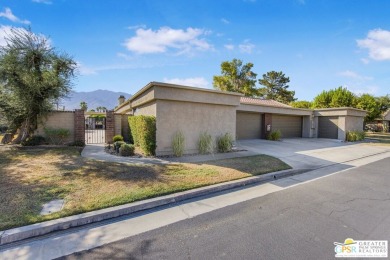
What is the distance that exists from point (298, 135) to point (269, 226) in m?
20.0

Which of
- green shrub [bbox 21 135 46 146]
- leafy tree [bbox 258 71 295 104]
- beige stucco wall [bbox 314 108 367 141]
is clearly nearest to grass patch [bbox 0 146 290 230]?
green shrub [bbox 21 135 46 146]

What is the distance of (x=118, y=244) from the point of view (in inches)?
125

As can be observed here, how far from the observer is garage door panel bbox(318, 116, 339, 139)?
20.3 meters

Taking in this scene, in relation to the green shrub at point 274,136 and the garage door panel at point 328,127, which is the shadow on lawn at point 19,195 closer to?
the green shrub at point 274,136

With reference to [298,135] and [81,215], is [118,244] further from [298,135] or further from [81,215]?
[298,135]

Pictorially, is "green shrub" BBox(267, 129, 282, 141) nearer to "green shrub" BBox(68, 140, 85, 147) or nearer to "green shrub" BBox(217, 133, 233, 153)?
"green shrub" BBox(217, 133, 233, 153)

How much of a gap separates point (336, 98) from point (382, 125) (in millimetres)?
20124

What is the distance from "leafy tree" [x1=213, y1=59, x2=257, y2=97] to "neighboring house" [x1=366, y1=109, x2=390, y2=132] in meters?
24.4

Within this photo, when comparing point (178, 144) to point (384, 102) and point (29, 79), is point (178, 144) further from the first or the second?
point (384, 102)

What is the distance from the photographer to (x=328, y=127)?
2089cm

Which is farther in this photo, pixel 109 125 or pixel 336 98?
pixel 336 98

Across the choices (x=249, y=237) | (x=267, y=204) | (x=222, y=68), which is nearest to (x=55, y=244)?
(x=249, y=237)

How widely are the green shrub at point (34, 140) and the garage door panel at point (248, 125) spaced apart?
492 inches

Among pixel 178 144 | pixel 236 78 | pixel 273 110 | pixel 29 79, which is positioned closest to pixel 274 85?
pixel 236 78
